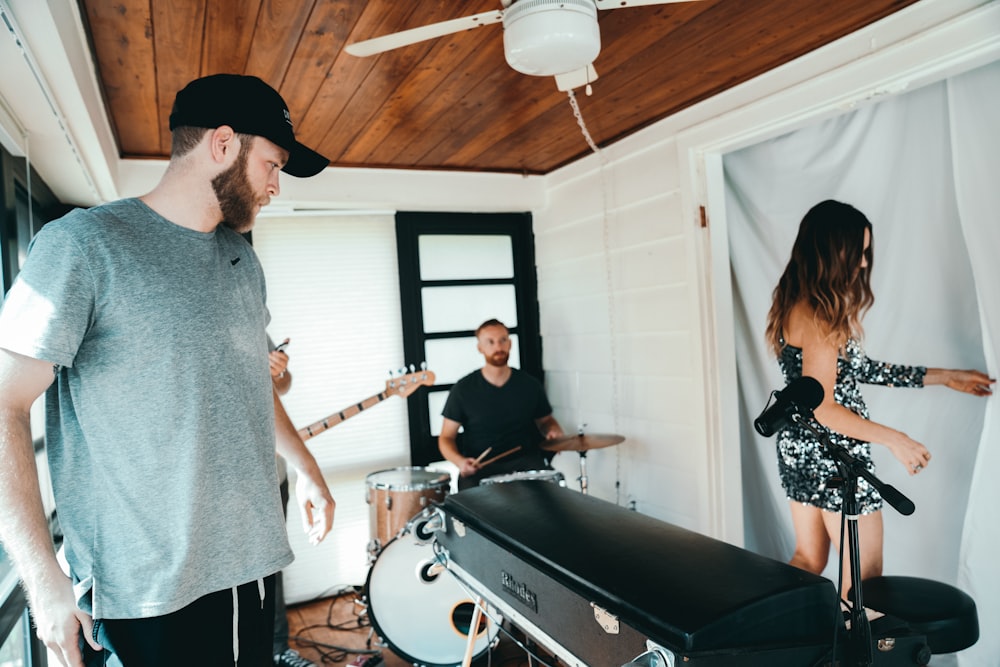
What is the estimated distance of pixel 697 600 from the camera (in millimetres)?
1263

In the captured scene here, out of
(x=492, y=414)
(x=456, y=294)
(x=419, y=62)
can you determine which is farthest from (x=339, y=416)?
(x=419, y=62)

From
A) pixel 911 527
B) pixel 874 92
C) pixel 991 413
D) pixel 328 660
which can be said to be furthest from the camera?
pixel 328 660

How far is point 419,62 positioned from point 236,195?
4.07 feet

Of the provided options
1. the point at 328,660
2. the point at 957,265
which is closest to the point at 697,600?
the point at 957,265

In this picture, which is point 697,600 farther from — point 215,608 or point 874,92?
point 874,92

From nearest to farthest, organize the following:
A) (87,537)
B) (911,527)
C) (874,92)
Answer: (87,537) < (874,92) < (911,527)

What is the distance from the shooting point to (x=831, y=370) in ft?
8.27

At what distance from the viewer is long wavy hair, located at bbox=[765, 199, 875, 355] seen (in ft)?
8.57

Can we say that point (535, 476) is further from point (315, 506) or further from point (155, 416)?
point (155, 416)

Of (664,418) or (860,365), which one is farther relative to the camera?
(664,418)

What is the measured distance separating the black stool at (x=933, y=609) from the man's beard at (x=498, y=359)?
2286 mm

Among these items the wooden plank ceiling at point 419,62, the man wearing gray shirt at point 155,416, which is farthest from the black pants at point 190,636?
the wooden plank ceiling at point 419,62

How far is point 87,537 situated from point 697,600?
1.08 metres

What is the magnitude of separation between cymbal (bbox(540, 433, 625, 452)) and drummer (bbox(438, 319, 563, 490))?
22cm
